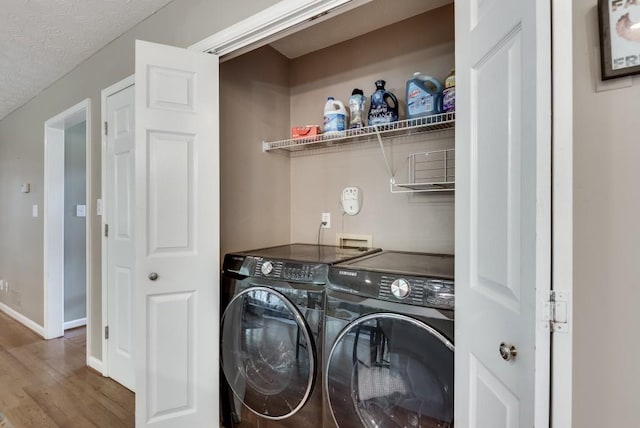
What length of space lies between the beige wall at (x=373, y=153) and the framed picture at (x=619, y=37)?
3.24ft

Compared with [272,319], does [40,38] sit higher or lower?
higher

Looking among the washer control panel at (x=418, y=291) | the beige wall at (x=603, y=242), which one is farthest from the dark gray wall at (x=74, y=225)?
the beige wall at (x=603, y=242)

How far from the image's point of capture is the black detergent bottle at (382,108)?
176 cm

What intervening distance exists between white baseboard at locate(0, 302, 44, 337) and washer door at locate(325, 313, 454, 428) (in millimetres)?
3434

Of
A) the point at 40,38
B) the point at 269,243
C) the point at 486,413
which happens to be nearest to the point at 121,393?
the point at 269,243

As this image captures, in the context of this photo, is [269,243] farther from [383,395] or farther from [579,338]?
[579,338]

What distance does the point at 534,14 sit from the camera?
63 centimetres

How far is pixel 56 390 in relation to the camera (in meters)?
2.17

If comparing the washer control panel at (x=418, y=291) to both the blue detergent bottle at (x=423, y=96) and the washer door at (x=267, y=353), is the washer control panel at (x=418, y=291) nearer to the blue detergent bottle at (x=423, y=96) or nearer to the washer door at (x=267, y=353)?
the washer door at (x=267, y=353)

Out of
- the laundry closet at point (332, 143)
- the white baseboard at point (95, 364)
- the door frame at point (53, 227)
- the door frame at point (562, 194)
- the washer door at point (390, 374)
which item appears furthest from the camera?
the door frame at point (53, 227)

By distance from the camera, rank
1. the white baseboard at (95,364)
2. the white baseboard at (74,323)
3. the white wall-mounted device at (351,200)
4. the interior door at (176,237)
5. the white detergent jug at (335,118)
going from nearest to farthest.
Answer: the interior door at (176,237)
the white detergent jug at (335,118)
the white wall-mounted device at (351,200)
the white baseboard at (95,364)
the white baseboard at (74,323)

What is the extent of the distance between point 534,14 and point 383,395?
4.00 ft

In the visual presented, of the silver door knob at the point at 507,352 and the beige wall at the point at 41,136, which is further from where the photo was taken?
the beige wall at the point at 41,136

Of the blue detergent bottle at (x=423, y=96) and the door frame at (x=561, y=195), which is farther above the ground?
the blue detergent bottle at (x=423, y=96)
